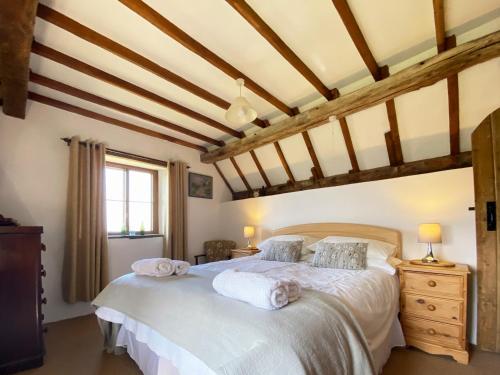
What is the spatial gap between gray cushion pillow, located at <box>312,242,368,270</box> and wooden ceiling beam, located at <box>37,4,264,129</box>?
87.1 inches

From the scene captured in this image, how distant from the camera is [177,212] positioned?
14.1 feet

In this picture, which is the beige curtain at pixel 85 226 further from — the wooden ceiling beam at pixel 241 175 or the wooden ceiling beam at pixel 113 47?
the wooden ceiling beam at pixel 241 175

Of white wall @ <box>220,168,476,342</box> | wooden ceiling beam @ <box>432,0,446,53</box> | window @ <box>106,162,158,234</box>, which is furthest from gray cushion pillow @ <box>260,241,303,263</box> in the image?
wooden ceiling beam @ <box>432,0,446,53</box>

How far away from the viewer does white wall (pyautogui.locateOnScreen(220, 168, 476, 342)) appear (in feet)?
8.68

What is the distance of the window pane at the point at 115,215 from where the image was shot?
3.79m

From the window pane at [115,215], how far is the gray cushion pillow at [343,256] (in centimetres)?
289

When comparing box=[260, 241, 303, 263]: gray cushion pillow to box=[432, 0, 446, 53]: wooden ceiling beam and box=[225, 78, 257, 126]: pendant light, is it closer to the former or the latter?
box=[225, 78, 257, 126]: pendant light

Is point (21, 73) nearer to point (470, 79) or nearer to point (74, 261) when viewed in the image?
point (74, 261)

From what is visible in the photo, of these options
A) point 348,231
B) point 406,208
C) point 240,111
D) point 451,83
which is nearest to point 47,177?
point 240,111

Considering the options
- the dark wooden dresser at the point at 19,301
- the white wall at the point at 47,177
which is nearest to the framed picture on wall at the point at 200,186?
the white wall at the point at 47,177

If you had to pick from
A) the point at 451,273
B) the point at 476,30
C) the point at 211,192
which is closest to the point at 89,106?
the point at 211,192

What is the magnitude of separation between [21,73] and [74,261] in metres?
2.08

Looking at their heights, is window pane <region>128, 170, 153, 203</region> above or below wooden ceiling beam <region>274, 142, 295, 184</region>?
below

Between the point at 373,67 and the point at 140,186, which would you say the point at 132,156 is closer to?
the point at 140,186
